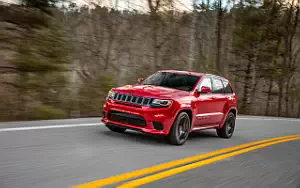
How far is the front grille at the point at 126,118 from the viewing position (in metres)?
8.95

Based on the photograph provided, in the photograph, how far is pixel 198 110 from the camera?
10.0 m

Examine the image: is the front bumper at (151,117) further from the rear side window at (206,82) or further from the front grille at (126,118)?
the rear side window at (206,82)

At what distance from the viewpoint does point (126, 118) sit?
9.11m

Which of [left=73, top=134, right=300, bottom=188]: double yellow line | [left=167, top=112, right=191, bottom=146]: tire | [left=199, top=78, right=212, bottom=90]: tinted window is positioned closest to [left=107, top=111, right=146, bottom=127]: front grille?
[left=167, top=112, right=191, bottom=146]: tire

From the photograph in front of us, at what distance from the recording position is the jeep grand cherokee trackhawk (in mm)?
8922

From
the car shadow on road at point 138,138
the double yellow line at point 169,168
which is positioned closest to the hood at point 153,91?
the car shadow on road at point 138,138

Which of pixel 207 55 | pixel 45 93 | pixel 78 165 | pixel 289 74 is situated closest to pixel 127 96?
pixel 78 165

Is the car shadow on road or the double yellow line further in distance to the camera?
the car shadow on road

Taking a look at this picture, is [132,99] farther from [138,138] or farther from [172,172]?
[172,172]

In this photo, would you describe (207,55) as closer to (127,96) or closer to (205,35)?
(205,35)

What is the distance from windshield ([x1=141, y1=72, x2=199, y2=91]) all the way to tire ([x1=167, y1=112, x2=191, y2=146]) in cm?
77

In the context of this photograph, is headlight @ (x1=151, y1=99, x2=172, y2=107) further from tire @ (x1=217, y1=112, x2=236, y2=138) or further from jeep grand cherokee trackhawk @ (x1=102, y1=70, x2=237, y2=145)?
tire @ (x1=217, y1=112, x2=236, y2=138)

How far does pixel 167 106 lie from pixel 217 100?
2.50 m

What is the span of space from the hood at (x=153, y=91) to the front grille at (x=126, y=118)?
18.2 inches
